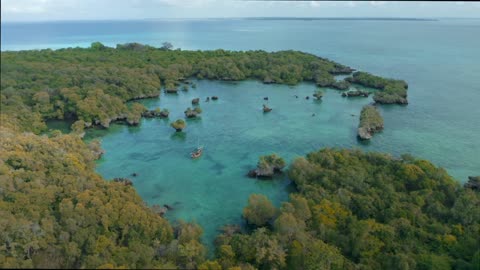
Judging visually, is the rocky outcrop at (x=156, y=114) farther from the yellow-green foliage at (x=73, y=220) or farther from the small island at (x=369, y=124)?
the small island at (x=369, y=124)

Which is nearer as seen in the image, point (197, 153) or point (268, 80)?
point (197, 153)

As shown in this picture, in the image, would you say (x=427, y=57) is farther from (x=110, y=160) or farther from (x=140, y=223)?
(x=140, y=223)

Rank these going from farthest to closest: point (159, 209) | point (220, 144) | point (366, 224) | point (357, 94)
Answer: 1. point (357, 94)
2. point (220, 144)
3. point (159, 209)
4. point (366, 224)

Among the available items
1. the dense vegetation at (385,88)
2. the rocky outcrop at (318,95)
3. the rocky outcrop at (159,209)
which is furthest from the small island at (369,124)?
the rocky outcrop at (159,209)

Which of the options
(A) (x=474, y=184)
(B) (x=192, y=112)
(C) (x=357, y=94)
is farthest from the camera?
(C) (x=357, y=94)

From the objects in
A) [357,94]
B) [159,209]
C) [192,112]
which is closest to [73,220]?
[159,209]

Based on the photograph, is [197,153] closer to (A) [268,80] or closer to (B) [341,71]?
(A) [268,80]

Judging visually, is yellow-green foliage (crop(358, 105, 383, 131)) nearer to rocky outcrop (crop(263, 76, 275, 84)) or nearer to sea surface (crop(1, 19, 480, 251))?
sea surface (crop(1, 19, 480, 251))

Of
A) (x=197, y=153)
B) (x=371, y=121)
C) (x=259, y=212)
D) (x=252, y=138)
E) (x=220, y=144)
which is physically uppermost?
(x=371, y=121)
